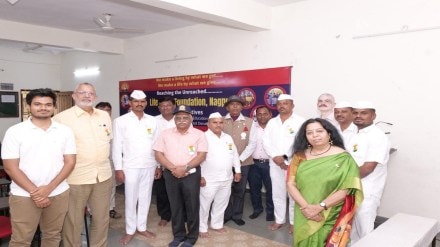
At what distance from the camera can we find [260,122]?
4270 mm

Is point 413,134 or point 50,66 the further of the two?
point 50,66

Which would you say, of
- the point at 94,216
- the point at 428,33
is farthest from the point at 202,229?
the point at 428,33

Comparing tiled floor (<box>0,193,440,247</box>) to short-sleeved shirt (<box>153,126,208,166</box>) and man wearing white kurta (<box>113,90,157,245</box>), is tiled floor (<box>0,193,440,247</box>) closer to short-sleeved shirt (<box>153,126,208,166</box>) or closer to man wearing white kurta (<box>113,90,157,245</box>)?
man wearing white kurta (<box>113,90,157,245</box>)

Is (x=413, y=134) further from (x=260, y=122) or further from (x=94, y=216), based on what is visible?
(x=94, y=216)

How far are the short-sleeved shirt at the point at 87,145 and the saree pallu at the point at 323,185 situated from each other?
1671 mm

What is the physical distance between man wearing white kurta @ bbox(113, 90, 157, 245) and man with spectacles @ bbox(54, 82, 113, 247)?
45 cm

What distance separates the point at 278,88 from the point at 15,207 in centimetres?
360

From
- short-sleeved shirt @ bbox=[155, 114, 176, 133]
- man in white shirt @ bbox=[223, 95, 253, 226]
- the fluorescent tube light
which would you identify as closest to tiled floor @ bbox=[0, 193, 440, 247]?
man in white shirt @ bbox=[223, 95, 253, 226]

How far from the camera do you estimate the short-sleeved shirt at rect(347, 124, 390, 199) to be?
283cm

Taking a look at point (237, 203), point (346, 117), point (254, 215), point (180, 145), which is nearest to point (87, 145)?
point (180, 145)

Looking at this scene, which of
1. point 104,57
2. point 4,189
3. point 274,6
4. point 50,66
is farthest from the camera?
point 50,66

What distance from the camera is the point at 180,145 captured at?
10.6 feet

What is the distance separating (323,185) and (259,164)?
7.14 ft

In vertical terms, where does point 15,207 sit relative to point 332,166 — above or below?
below
